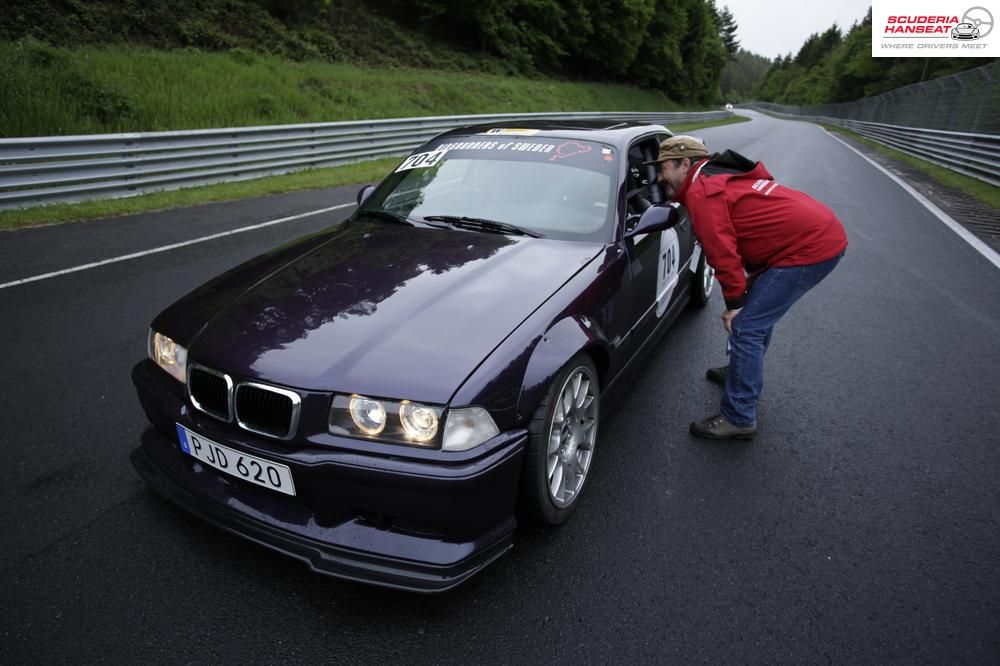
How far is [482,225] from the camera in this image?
125 inches

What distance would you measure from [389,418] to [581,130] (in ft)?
8.22

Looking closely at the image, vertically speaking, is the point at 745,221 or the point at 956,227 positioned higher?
the point at 745,221

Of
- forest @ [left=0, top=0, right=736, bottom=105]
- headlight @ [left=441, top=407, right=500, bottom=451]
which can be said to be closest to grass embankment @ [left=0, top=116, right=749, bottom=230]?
forest @ [left=0, top=0, right=736, bottom=105]

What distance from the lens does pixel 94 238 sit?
6.60m

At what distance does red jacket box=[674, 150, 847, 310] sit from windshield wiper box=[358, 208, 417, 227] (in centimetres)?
144

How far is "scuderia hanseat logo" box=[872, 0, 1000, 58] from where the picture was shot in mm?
33031

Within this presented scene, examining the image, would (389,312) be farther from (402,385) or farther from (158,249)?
(158,249)

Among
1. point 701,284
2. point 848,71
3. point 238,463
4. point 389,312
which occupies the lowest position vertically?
point 701,284

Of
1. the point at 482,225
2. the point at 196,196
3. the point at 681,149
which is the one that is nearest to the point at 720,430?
the point at 681,149

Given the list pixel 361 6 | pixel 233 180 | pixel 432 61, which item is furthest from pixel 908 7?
pixel 233 180

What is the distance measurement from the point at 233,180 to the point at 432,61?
60.4 feet

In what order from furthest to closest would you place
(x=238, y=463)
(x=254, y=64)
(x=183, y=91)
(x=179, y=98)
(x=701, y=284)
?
(x=254, y=64), (x=183, y=91), (x=179, y=98), (x=701, y=284), (x=238, y=463)

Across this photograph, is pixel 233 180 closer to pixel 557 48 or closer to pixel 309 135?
pixel 309 135

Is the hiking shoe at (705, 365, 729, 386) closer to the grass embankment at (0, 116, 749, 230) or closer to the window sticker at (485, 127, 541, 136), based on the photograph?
the window sticker at (485, 127, 541, 136)
